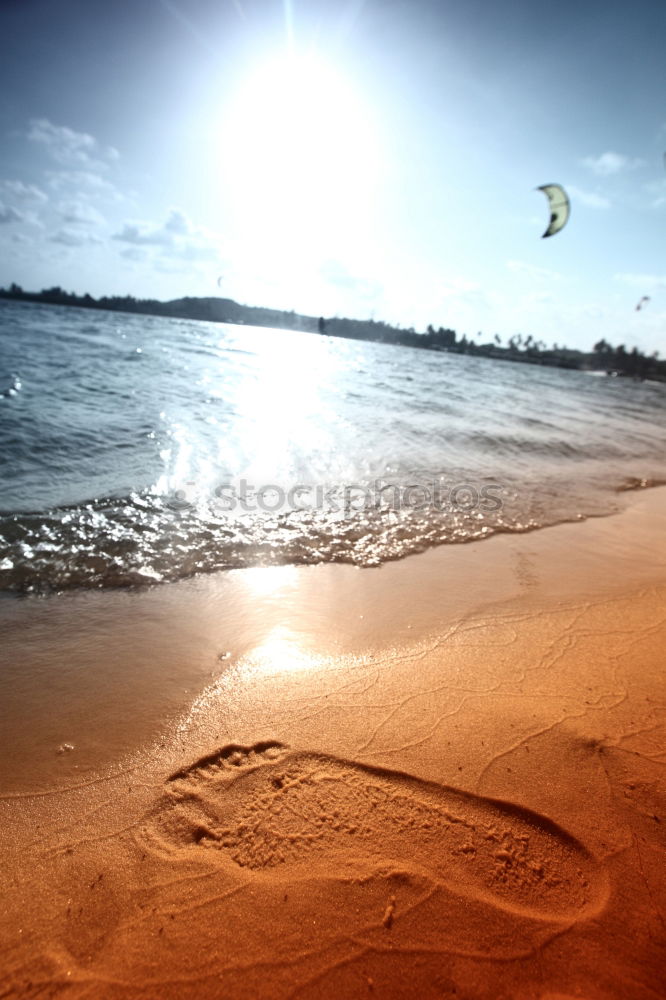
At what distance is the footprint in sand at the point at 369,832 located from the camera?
1.92m

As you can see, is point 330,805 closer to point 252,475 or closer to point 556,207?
point 252,475

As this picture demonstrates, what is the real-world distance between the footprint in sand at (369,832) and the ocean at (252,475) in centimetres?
287

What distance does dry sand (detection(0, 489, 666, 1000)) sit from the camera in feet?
5.48

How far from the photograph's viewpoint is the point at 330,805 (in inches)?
87.8

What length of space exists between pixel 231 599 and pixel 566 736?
10.3ft

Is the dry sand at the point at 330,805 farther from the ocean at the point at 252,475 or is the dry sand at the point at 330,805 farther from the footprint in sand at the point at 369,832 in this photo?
the ocean at the point at 252,475

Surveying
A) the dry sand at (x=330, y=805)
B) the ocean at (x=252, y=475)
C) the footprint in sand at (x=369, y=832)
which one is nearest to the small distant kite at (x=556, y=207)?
the ocean at (x=252, y=475)

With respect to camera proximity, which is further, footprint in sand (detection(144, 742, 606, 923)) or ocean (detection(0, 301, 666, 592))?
ocean (detection(0, 301, 666, 592))

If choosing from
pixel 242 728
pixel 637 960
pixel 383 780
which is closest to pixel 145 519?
pixel 242 728

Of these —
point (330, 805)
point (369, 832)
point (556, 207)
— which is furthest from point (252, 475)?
point (556, 207)

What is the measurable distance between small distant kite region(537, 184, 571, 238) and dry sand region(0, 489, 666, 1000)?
33.1ft

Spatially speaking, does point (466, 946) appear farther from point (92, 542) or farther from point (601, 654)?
point (92, 542)

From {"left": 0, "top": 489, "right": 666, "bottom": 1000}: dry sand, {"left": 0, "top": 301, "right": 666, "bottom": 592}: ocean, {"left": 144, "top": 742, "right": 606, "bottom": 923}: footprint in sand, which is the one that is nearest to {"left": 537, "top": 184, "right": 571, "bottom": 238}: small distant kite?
{"left": 0, "top": 301, "right": 666, "bottom": 592}: ocean

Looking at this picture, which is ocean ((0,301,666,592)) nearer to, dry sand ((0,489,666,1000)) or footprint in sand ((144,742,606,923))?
dry sand ((0,489,666,1000))
